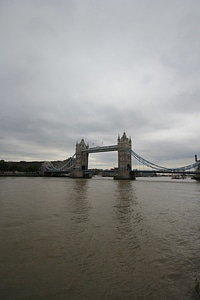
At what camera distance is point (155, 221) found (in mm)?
9109

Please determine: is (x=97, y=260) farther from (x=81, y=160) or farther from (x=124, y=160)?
(x=81, y=160)

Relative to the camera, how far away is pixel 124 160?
79.6 metres

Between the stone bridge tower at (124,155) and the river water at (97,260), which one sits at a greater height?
the stone bridge tower at (124,155)

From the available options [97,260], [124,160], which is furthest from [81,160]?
[97,260]

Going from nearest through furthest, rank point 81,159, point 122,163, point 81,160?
1. point 122,163
2. point 81,160
3. point 81,159

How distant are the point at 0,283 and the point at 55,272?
1067 millimetres

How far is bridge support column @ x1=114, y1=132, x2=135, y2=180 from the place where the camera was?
72.2 m

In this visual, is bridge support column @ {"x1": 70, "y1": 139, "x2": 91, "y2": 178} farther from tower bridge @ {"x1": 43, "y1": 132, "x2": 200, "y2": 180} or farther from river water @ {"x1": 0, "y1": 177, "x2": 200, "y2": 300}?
river water @ {"x1": 0, "y1": 177, "x2": 200, "y2": 300}

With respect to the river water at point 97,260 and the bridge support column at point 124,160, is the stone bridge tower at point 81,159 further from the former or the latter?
the river water at point 97,260

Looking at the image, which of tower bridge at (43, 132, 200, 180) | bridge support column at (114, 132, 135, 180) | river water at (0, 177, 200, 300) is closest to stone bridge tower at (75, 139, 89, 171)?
tower bridge at (43, 132, 200, 180)

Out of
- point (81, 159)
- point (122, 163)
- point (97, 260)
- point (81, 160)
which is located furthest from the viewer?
point (81, 159)

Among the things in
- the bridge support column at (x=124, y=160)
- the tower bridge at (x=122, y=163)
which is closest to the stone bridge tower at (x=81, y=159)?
the tower bridge at (x=122, y=163)

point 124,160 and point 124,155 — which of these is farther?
point 124,155

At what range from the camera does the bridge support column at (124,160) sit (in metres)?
72.2
